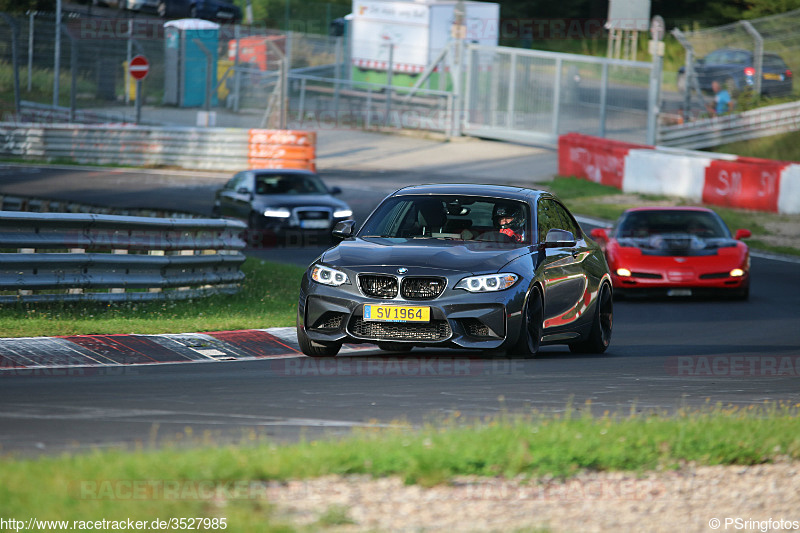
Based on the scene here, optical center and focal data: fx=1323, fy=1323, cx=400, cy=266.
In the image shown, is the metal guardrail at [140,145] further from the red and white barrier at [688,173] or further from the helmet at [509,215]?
the helmet at [509,215]

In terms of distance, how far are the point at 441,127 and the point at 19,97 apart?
1314cm

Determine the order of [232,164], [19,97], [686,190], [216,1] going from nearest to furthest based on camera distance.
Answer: [686,190] < [232,164] < [19,97] < [216,1]

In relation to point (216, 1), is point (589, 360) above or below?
below

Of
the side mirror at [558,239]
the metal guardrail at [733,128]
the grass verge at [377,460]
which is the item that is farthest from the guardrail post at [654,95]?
the grass verge at [377,460]

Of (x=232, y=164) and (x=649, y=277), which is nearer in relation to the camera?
(x=649, y=277)

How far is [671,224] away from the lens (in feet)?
59.3

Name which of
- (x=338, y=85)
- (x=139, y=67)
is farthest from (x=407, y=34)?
(x=139, y=67)

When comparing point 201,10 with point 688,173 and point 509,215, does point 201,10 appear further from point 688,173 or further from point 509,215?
point 509,215

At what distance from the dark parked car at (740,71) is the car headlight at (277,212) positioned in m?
16.9

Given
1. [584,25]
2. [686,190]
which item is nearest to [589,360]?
[686,190]

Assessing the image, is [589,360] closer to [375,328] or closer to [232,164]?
[375,328]

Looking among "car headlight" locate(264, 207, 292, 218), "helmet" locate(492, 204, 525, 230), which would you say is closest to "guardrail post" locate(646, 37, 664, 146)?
"car headlight" locate(264, 207, 292, 218)

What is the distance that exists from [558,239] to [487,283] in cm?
116

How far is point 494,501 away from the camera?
205 inches
